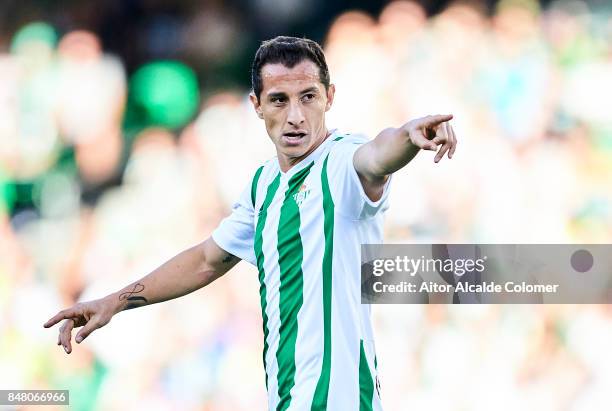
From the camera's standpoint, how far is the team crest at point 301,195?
9.07 ft

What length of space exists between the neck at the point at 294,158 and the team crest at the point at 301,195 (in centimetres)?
13

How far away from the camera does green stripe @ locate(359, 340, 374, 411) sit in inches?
104

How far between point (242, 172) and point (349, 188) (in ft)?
8.73

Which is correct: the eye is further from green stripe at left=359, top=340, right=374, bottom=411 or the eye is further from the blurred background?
the blurred background

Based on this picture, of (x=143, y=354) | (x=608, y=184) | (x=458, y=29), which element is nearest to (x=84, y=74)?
(x=143, y=354)

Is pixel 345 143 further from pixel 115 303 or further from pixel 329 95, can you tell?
pixel 115 303

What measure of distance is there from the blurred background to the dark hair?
216 cm

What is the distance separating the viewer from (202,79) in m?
5.35

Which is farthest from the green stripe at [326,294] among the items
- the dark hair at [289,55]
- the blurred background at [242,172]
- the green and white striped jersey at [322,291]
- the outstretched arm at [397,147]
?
the blurred background at [242,172]

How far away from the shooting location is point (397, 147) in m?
2.39

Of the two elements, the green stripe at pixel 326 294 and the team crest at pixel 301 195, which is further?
the team crest at pixel 301 195

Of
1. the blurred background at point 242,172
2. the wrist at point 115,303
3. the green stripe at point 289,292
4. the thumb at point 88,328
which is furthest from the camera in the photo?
the blurred background at point 242,172

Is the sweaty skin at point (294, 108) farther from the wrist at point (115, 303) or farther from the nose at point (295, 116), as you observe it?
the wrist at point (115, 303)

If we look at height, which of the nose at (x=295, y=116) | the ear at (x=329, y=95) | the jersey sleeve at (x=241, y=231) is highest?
the ear at (x=329, y=95)
